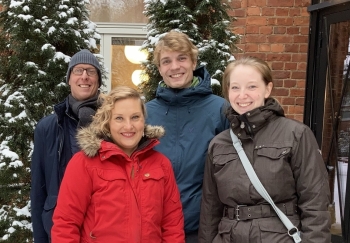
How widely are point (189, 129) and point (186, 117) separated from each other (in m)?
0.08

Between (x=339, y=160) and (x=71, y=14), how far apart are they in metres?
2.97

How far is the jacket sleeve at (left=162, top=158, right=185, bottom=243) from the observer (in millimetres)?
2303

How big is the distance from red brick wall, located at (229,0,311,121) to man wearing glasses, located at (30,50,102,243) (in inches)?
108

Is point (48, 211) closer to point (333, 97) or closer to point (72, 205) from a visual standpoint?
point (72, 205)

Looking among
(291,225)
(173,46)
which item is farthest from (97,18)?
(291,225)

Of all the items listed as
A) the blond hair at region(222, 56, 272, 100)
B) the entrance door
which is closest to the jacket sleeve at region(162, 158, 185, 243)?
the blond hair at region(222, 56, 272, 100)

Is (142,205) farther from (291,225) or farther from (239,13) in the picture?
(239,13)

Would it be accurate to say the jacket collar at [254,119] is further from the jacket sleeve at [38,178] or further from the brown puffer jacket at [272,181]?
the jacket sleeve at [38,178]

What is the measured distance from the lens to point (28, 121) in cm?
353

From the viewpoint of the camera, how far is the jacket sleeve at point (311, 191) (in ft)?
6.36

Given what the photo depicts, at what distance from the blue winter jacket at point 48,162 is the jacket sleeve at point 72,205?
1.53 feet

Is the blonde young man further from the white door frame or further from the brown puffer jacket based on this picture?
the white door frame

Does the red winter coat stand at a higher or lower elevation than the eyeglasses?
lower

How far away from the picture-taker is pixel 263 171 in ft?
6.72
